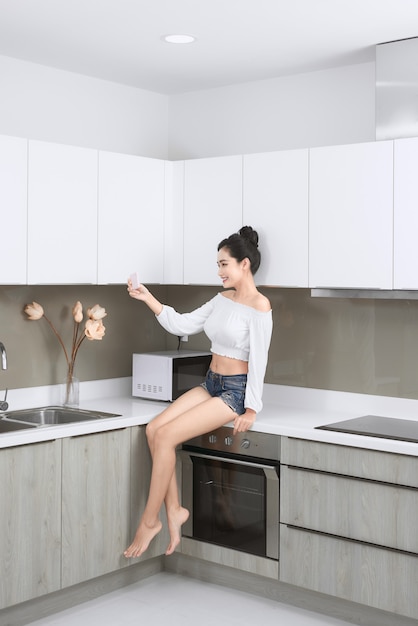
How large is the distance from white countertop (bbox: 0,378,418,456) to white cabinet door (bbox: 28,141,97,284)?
26.8 inches

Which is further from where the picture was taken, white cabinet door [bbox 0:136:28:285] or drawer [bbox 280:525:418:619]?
white cabinet door [bbox 0:136:28:285]

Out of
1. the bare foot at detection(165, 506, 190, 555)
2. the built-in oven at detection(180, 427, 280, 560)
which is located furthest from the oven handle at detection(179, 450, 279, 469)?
the bare foot at detection(165, 506, 190, 555)

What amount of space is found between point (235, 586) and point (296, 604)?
342 millimetres

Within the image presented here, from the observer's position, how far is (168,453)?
3703mm

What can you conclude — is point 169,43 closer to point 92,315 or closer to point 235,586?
point 92,315

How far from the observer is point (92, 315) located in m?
4.17

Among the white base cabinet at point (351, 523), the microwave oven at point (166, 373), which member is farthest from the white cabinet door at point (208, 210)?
the white base cabinet at point (351, 523)

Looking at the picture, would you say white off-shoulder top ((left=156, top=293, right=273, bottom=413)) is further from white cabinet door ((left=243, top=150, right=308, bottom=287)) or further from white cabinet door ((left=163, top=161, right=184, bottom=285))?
white cabinet door ((left=163, top=161, right=184, bottom=285))

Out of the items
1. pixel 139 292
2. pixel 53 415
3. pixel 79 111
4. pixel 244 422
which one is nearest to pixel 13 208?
pixel 139 292

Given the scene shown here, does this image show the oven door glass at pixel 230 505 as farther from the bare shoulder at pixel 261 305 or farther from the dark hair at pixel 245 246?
the dark hair at pixel 245 246

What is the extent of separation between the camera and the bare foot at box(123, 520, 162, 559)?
3719mm

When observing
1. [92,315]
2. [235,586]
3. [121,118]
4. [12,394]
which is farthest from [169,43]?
[235,586]

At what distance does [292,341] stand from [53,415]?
129cm

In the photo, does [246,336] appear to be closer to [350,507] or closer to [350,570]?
[350,507]
